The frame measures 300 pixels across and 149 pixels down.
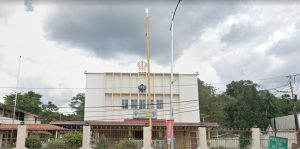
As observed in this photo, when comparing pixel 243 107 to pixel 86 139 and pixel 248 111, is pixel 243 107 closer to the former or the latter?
pixel 248 111

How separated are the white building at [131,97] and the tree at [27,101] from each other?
79.8 ft

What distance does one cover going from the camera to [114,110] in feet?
99.6

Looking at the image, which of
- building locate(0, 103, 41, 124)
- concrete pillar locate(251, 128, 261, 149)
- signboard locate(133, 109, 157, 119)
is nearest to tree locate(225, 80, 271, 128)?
signboard locate(133, 109, 157, 119)

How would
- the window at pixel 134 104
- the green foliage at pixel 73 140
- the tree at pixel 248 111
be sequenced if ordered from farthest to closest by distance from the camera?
the tree at pixel 248 111, the window at pixel 134 104, the green foliage at pixel 73 140

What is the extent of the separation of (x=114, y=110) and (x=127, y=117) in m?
1.58

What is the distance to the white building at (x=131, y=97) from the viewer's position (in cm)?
3031

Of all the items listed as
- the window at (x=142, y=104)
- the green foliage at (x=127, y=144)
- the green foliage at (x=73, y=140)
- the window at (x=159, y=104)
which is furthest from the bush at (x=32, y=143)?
the window at (x=159, y=104)

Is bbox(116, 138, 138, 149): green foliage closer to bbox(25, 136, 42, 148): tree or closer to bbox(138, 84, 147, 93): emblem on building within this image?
bbox(25, 136, 42, 148): tree

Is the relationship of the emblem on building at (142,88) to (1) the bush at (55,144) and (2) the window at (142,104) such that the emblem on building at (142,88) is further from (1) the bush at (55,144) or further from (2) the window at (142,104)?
(1) the bush at (55,144)

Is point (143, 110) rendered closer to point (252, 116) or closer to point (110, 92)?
point (110, 92)

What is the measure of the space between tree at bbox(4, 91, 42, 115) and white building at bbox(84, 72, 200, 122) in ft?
79.8

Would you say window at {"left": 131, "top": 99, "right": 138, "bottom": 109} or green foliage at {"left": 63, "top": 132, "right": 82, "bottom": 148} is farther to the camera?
window at {"left": 131, "top": 99, "right": 138, "bottom": 109}

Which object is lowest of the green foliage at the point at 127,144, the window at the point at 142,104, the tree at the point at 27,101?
the green foliage at the point at 127,144

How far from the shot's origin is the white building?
1193 inches
